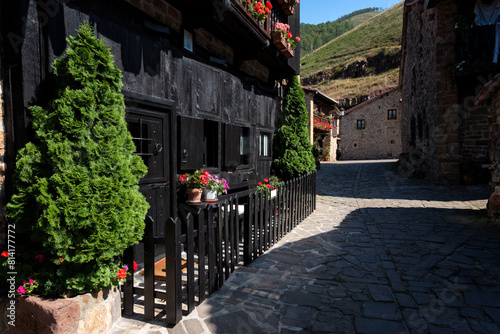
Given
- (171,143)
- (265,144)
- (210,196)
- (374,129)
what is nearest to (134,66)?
(171,143)

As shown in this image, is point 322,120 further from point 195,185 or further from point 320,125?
point 195,185

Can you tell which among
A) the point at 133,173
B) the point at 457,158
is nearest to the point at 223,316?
the point at 133,173

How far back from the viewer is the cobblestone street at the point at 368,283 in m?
2.83

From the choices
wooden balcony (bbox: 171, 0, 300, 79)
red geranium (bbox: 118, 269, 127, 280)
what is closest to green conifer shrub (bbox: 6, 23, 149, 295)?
red geranium (bbox: 118, 269, 127, 280)

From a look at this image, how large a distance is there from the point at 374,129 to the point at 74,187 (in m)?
34.4

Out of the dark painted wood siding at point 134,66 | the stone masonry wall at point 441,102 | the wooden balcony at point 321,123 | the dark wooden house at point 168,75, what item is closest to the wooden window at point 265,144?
the dark wooden house at point 168,75

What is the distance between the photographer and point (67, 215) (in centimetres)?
240

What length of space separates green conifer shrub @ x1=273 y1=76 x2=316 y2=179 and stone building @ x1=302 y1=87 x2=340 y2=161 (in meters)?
12.0

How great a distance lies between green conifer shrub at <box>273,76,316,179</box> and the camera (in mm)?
9312

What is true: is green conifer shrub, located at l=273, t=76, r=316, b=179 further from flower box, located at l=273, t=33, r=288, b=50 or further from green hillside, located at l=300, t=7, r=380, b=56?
green hillside, located at l=300, t=7, r=380, b=56

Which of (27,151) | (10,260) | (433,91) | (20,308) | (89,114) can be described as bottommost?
(20,308)

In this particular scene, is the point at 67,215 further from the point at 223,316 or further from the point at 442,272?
the point at 442,272

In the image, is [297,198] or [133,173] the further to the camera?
[297,198]

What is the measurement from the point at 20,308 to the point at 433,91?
48.4 ft
